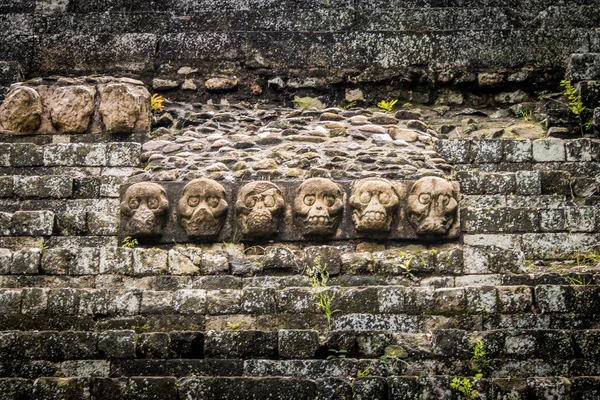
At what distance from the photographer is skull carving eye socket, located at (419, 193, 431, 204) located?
446 inches

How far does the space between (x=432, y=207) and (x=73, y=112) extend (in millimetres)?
4241

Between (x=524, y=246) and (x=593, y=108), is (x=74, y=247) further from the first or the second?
(x=593, y=108)

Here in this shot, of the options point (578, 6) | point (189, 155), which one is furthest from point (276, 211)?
point (578, 6)

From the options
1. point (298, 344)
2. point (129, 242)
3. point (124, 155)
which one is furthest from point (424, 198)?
point (124, 155)

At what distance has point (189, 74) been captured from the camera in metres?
14.5

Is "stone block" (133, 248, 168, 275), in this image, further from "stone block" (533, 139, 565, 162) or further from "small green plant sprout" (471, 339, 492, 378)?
"stone block" (533, 139, 565, 162)

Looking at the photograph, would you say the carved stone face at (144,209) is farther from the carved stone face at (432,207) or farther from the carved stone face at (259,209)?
the carved stone face at (432,207)

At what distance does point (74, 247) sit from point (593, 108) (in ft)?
19.3

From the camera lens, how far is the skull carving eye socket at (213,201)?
1145cm

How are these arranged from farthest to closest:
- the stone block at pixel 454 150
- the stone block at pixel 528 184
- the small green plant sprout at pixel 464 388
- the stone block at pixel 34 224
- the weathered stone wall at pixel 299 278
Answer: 1. the stone block at pixel 454 150
2. the stone block at pixel 528 184
3. the stone block at pixel 34 224
4. the weathered stone wall at pixel 299 278
5. the small green plant sprout at pixel 464 388

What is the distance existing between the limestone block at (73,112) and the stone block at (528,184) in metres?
4.69

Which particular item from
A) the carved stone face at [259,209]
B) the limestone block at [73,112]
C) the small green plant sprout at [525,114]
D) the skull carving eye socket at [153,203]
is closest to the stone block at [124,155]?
the limestone block at [73,112]

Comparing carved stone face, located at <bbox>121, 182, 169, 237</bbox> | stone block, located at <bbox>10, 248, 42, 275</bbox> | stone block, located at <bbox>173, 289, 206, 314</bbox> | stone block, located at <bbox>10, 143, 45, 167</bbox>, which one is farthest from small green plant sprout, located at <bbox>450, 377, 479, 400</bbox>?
stone block, located at <bbox>10, 143, 45, 167</bbox>

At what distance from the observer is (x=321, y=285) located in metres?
10.3
